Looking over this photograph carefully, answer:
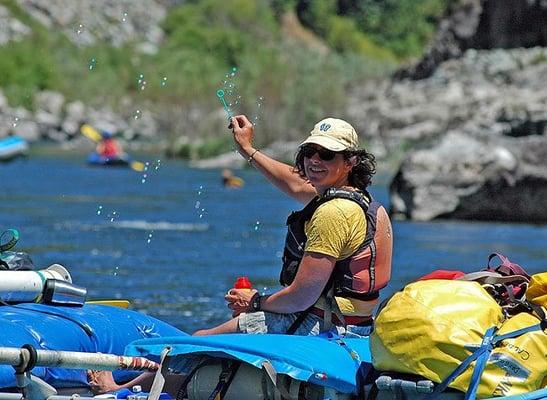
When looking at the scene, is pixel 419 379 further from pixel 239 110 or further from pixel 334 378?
pixel 239 110

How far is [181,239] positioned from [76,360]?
13370mm

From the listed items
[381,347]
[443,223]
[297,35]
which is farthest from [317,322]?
[297,35]

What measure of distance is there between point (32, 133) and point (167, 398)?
1928 inches

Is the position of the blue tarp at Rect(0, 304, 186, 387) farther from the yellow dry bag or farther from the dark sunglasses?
the yellow dry bag

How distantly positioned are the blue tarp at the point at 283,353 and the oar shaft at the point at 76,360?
0.24 ft

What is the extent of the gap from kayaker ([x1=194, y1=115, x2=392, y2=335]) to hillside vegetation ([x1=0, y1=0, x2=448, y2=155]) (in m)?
5.71

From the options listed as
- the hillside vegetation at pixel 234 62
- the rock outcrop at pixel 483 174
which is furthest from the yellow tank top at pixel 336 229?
the rock outcrop at pixel 483 174

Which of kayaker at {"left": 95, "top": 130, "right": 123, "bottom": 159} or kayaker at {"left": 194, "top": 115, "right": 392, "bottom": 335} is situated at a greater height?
kayaker at {"left": 194, "top": 115, "right": 392, "bottom": 335}

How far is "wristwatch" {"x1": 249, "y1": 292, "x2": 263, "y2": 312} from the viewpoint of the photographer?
22.8 ft

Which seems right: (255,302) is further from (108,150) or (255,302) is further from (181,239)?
(108,150)

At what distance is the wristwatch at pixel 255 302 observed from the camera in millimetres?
6961

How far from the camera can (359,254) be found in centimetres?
677

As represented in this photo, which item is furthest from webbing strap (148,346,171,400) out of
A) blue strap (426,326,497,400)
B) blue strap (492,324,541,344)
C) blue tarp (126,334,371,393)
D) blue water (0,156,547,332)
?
blue water (0,156,547,332)

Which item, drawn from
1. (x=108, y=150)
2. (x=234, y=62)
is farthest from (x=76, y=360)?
(x=234, y=62)
